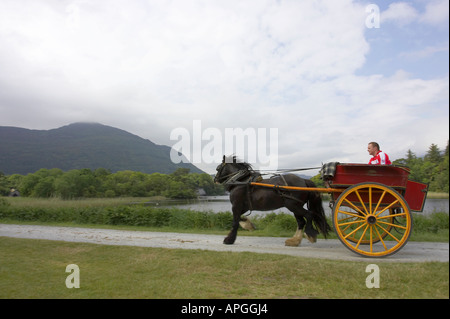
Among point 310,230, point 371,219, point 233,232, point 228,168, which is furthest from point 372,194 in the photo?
point 228,168

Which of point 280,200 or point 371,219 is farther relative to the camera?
point 280,200

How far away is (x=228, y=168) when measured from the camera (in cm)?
827

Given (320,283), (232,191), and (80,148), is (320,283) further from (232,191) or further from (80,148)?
(80,148)

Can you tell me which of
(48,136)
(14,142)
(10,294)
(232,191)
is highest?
(48,136)

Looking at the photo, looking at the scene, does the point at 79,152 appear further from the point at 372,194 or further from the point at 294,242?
the point at 372,194

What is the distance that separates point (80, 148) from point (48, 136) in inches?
177

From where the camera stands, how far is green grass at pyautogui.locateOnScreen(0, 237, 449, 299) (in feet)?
12.4

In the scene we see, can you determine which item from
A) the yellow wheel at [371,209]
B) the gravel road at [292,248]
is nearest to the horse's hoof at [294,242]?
the gravel road at [292,248]

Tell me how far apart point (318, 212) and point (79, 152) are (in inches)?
1293

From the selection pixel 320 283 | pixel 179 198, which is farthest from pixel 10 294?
pixel 179 198

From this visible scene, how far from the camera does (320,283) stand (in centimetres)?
407

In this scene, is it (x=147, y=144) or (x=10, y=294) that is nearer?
(x=10, y=294)
